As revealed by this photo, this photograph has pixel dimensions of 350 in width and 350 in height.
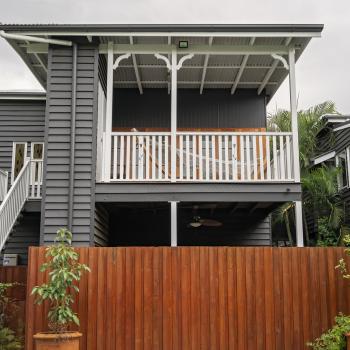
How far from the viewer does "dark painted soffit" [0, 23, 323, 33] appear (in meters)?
10.3

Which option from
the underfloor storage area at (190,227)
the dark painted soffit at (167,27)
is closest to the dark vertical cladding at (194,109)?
the underfloor storage area at (190,227)

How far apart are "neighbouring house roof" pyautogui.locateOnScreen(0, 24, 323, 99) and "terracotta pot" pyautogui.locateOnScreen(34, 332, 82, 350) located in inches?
220

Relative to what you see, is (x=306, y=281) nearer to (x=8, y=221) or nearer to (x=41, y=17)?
(x=8, y=221)

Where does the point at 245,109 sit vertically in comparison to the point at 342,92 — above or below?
below

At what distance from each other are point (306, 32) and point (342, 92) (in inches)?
1328

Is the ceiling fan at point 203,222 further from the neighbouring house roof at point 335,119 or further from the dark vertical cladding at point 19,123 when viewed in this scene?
the neighbouring house roof at point 335,119

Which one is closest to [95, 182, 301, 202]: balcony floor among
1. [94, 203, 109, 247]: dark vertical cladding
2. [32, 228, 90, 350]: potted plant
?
[94, 203, 109, 247]: dark vertical cladding

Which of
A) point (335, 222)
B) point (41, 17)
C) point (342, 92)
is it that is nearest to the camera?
point (335, 222)

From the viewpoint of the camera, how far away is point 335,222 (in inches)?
677

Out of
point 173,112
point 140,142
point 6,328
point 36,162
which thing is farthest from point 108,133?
point 6,328

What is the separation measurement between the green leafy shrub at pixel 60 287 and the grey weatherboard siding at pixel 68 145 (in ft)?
8.20

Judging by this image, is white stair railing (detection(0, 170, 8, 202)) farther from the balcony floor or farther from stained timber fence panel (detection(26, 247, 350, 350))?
stained timber fence panel (detection(26, 247, 350, 350))

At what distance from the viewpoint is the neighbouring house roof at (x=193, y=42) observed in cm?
1037

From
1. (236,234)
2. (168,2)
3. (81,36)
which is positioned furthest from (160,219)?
(168,2)
